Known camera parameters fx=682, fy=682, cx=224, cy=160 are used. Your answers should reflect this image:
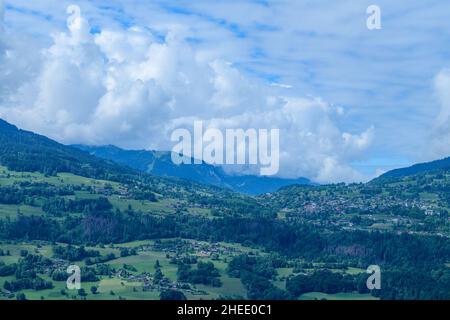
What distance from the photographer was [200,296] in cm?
19888

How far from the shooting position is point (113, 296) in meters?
194
